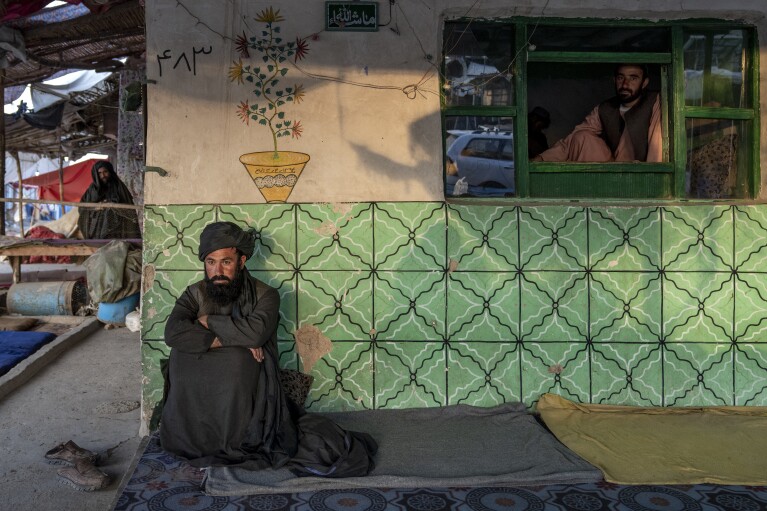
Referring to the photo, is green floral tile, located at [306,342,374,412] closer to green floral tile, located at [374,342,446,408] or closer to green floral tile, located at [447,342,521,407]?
green floral tile, located at [374,342,446,408]

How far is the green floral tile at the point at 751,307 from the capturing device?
11.9ft

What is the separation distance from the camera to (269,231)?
350 centimetres

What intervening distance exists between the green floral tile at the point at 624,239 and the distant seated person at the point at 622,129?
1.79 ft

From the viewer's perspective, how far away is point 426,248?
11.6 feet

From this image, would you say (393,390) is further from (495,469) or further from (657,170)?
(657,170)

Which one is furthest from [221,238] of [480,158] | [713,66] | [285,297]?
[713,66]

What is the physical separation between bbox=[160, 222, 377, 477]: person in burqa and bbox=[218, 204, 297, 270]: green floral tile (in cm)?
42

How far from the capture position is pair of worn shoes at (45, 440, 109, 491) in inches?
111

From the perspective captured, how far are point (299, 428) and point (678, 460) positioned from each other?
1.80m

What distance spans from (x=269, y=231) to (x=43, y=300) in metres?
4.66

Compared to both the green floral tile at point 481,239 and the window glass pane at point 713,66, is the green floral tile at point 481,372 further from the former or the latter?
the window glass pane at point 713,66

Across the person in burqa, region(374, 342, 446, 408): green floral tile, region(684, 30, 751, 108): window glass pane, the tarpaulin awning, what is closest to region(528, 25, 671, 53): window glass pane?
region(684, 30, 751, 108): window glass pane

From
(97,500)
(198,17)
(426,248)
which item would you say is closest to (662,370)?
(426,248)

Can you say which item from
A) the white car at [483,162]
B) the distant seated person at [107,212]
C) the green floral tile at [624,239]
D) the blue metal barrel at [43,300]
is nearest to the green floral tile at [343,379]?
the white car at [483,162]
